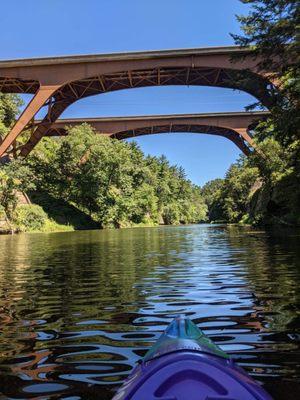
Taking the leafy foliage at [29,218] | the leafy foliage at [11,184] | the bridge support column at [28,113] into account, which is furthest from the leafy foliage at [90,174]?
the leafy foliage at [11,184]

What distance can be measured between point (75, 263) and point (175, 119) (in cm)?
5444

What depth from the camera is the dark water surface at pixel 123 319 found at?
406cm

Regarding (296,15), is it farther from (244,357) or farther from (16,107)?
(16,107)

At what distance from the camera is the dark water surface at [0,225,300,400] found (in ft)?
13.3

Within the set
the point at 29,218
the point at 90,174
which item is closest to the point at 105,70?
the point at 90,174

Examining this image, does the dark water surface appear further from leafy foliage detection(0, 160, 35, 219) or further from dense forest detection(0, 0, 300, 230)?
leafy foliage detection(0, 160, 35, 219)

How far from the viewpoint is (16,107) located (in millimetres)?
55969

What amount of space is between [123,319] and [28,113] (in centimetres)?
4159

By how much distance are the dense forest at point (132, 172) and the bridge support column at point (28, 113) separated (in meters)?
1.34

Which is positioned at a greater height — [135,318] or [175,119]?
[175,119]

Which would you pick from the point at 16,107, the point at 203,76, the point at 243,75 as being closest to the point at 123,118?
the point at 16,107

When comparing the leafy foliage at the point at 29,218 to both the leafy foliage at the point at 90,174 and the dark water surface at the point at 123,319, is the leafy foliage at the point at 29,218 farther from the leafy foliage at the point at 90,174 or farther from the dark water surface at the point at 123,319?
the dark water surface at the point at 123,319

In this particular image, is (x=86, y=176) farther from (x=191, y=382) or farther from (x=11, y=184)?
(x=191, y=382)

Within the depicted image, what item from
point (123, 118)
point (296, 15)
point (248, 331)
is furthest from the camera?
point (123, 118)
